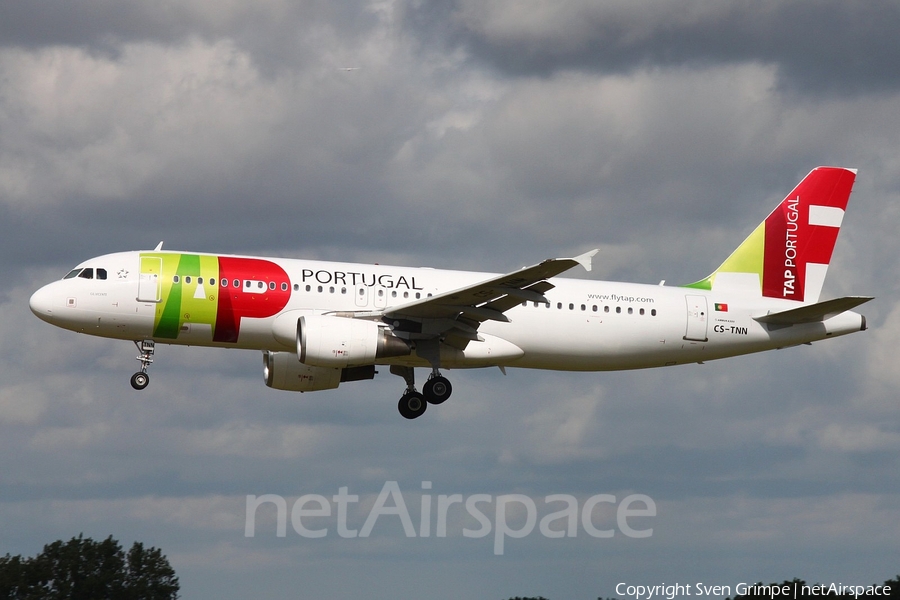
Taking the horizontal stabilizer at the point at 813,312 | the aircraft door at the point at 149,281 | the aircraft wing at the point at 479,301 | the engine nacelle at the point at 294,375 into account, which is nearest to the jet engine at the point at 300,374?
the engine nacelle at the point at 294,375

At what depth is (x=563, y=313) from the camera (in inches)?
1865

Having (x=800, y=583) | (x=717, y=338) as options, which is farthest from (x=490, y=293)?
(x=800, y=583)

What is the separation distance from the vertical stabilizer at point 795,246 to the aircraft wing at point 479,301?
10424 mm

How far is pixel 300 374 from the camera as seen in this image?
1957 inches

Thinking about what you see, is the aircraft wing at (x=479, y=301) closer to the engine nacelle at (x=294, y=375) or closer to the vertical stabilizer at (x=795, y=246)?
the engine nacelle at (x=294, y=375)

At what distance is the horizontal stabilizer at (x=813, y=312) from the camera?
155 ft

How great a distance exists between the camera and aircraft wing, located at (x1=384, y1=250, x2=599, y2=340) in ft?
137

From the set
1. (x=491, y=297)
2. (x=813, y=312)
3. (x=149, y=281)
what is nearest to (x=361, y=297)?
(x=491, y=297)

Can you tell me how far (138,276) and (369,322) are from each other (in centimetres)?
788

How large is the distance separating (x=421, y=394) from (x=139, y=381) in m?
10.1

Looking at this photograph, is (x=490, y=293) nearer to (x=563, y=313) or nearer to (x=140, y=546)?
(x=563, y=313)

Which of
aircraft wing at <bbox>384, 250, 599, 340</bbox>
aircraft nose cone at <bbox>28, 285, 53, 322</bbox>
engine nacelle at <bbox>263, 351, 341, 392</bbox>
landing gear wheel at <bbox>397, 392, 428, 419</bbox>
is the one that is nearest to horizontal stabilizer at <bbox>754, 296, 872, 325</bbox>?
aircraft wing at <bbox>384, 250, 599, 340</bbox>

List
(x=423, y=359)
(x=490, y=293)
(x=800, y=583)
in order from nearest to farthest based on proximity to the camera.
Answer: (x=490, y=293) < (x=423, y=359) < (x=800, y=583)

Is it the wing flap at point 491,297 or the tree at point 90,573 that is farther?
the tree at point 90,573
